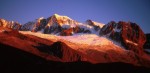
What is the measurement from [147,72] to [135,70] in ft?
15.3

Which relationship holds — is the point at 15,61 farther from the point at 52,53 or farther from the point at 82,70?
the point at 52,53

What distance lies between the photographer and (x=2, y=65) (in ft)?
374

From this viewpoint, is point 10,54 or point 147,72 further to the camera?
point 10,54

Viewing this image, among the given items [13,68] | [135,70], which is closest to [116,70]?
[135,70]

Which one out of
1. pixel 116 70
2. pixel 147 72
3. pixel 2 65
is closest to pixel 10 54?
pixel 2 65

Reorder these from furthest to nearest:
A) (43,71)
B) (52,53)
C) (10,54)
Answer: (52,53)
(10,54)
(43,71)

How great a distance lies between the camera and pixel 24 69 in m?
112

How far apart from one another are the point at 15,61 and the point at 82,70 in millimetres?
30171

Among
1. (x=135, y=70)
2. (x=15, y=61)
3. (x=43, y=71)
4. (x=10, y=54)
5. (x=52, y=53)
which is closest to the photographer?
(x=43, y=71)

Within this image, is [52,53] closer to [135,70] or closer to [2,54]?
[2,54]

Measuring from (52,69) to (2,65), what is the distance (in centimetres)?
1990

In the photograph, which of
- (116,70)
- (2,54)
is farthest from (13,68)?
(116,70)

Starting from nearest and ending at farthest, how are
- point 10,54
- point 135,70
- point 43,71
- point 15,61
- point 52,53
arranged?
point 43,71 → point 135,70 → point 15,61 → point 10,54 → point 52,53

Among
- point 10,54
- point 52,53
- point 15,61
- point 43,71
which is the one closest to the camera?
point 43,71
